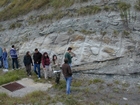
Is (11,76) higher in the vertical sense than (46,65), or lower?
lower

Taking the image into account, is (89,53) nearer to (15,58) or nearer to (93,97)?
(93,97)

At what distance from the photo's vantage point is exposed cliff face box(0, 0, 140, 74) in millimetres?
10625

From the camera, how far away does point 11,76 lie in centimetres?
1130

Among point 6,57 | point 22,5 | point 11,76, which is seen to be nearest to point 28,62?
point 11,76

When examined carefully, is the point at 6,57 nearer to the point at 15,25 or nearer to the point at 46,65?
the point at 15,25

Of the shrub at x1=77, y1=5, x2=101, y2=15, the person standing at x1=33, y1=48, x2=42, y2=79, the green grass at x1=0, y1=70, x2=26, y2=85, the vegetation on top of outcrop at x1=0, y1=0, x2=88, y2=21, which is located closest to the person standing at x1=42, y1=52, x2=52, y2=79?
the person standing at x1=33, y1=48, x2=42, y2=79

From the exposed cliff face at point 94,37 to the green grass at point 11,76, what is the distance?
5.05 feet

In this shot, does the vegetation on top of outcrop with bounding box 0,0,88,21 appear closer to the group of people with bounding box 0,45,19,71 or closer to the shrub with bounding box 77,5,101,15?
the shrub with bounding box 77,5,101,15

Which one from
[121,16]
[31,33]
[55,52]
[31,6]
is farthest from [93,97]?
[31,6]

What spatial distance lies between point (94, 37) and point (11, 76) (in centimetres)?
472

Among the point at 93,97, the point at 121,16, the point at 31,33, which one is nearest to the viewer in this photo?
the point at 93,97

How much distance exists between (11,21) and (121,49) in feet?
29.0

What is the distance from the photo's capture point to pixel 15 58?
1271 cm

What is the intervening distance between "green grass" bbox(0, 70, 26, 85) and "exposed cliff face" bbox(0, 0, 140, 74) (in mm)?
1540
